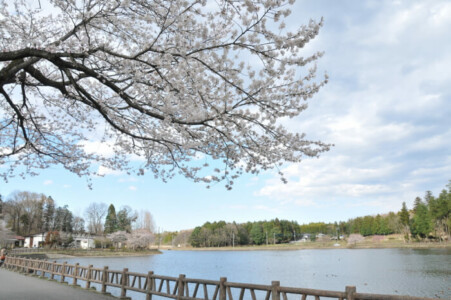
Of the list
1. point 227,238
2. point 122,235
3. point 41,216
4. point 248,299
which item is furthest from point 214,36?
point 227,238

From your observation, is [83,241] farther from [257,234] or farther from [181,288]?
[181,288]

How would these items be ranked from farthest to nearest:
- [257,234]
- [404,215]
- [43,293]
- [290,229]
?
[290,229] < [257,234] < [404,215] < [43,293]

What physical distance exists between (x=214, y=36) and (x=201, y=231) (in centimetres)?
9981

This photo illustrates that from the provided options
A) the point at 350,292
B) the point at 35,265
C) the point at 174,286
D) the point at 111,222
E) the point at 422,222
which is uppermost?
the point at 111,222

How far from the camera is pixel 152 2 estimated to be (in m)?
5.01

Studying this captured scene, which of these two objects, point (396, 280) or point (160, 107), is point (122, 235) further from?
point (160, 107)

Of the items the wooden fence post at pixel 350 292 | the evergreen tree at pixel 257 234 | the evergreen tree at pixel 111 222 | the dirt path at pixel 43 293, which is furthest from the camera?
the evergreen tree at pixel 257 234

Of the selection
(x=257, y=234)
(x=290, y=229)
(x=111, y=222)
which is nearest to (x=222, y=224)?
(x=257, y=234)

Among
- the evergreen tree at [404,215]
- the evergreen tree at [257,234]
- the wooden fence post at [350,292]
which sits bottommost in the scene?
the evergreen tree at [257,234]

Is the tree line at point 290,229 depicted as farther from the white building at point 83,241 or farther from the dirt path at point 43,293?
the dirt path at point 43,293

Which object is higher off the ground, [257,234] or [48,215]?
[48,215]

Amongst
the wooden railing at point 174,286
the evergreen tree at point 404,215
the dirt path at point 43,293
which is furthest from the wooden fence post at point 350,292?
the evergreen tree at point 404,215

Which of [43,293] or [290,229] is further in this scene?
[290,229]

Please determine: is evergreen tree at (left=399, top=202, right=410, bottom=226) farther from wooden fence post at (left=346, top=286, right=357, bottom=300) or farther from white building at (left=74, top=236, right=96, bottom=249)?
wooden fence post at (left=346, top=286, right=357, bottom=300)
